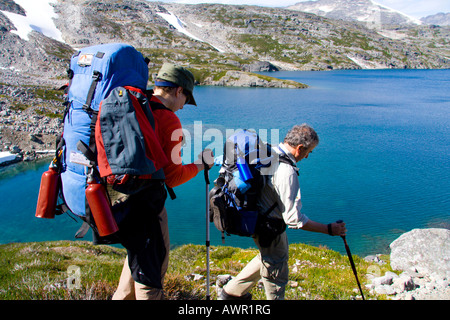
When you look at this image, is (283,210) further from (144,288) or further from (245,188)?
(144,288)

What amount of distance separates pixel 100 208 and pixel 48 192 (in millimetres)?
814

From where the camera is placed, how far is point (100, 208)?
2.79 meters

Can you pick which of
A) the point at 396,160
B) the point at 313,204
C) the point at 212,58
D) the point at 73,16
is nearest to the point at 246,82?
the point at 212,58

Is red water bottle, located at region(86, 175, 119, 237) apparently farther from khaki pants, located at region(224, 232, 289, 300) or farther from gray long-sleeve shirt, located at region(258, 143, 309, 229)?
khaki pants, located at region(224, 232, 289, 300)

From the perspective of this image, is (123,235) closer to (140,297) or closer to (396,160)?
(140,297)

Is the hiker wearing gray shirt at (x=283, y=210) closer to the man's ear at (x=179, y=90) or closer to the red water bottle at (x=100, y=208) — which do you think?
the man's ear at (x=179, y=90)

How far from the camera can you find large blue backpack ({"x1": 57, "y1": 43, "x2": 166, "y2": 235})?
2664 millimetres

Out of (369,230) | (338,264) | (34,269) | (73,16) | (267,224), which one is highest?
(73,16)

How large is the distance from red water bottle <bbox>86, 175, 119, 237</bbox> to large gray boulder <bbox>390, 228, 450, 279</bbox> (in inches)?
313

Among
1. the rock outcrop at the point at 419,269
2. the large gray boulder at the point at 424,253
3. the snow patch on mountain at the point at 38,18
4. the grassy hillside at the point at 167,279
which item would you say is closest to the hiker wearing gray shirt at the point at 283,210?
the grassy hillside at the point at 167,279

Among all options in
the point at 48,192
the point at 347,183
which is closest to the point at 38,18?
the point at 347,183

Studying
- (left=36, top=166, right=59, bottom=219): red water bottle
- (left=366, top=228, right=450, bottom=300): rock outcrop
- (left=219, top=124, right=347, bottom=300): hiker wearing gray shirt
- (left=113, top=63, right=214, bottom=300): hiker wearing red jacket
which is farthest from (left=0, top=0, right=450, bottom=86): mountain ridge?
(left=36, top=166, right=59, bottom=219): red water bottle

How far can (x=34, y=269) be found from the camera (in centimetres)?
553
